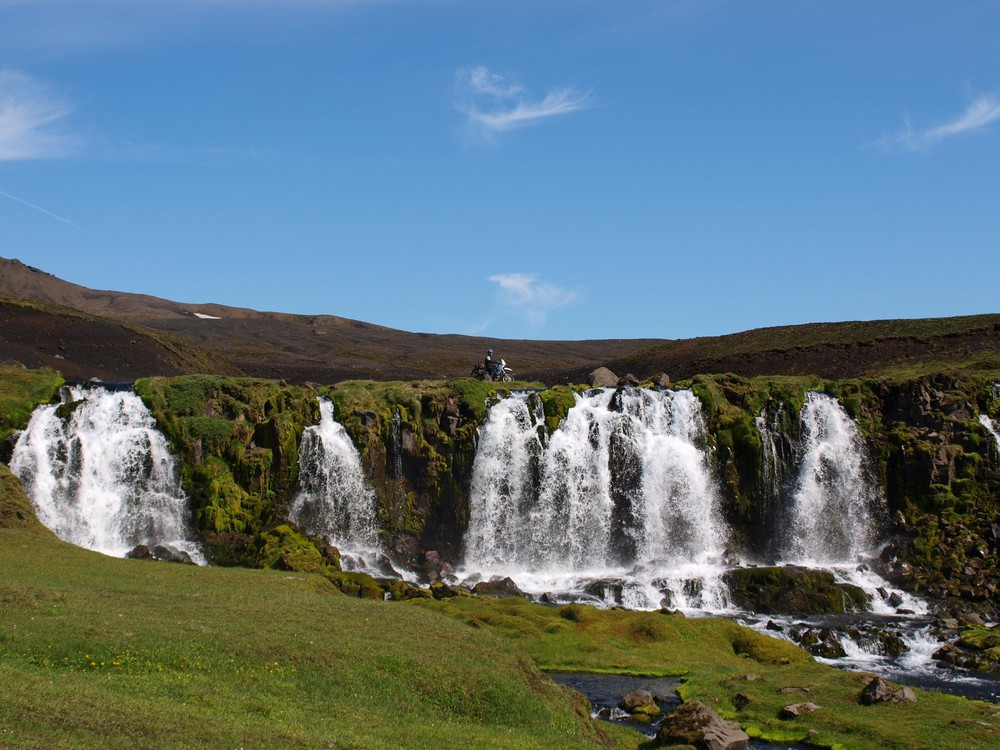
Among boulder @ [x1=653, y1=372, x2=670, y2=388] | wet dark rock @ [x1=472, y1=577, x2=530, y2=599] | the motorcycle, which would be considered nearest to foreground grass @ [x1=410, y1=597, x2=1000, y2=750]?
wet dark rock @ [x1=472, y1=577, x2=530, y2=599]

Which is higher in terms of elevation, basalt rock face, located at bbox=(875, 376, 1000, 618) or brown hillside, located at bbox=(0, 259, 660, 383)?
brown hillside, located at bbox=(0, 259, 660, 383)

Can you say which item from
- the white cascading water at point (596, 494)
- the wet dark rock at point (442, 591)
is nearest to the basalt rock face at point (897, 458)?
the white cascading water at point (596, 494)

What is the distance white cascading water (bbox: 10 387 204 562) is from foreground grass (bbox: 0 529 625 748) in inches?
663

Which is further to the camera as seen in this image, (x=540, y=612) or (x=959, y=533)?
(x=959, y=533)

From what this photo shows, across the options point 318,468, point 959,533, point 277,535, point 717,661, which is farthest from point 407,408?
point 959,533

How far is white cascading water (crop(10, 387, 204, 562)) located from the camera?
5131 cm

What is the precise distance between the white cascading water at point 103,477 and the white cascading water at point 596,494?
16.1 meters

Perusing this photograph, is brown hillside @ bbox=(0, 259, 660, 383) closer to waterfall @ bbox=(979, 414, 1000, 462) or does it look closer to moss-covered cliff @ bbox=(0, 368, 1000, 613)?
moss-covered cliff @ bbox=(0, 368, 1000, 613)

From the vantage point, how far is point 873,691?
31.0 meters

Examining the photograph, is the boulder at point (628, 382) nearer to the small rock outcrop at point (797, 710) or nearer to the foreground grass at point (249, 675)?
the foreground grass at point (249, 675)

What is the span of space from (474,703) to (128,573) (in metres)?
16.9

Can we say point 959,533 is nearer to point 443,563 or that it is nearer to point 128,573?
point 443,563

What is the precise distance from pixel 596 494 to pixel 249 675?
35.1m

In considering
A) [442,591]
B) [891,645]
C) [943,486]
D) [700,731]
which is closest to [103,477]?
[442,591]
